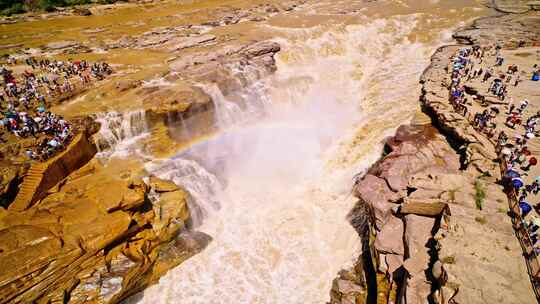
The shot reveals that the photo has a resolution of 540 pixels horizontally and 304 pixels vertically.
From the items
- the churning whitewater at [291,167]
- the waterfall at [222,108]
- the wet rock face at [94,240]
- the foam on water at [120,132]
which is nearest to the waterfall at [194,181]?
the churning whitewater at [291,167]

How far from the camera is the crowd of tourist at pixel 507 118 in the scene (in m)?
12.4

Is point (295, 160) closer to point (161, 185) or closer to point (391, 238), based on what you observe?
point (161, 185)

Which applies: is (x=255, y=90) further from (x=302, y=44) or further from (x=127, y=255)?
(x=127, y=255)

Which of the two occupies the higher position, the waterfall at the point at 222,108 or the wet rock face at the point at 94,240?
the waterfall at the point at 222,108

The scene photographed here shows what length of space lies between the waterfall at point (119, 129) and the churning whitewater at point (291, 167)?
331cm

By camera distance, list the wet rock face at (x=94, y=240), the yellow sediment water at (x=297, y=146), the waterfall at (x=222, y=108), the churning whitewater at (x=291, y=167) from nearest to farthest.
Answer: the wet rock face at (x=94, y=240) < the churning whitewater at (x=291, y=167) < the yellow sediment water at (x=297, y=146) < the waterfall at (x=222, y=108)

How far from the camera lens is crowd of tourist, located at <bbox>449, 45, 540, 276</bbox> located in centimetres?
1243

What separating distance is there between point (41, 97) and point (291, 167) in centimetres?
1793

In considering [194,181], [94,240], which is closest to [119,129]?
[194,181]

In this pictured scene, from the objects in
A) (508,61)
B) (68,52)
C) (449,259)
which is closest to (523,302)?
(449,259)

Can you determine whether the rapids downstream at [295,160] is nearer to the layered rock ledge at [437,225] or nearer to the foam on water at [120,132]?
the foam on water at [120,132]

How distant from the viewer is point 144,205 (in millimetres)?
15508

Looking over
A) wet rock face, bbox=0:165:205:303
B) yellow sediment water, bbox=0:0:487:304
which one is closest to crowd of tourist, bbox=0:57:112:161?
yellow sediment water, bbox=0:0:487:304

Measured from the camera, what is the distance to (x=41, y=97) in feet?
70.8
